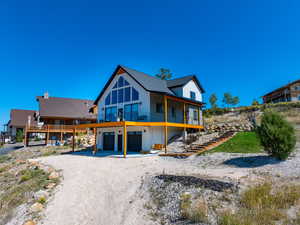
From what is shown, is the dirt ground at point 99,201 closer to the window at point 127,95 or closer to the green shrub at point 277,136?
the green shrub at point 277,136

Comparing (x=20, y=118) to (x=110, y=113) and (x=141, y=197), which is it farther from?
(x=141, y=197)

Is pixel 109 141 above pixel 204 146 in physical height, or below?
above

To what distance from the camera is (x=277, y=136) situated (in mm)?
10250

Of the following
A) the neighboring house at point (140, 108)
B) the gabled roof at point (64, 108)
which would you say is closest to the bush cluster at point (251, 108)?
the neighboring house at point (140, 108)

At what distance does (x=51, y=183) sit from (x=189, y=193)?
6900 millimetres

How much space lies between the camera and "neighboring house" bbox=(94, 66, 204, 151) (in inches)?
734

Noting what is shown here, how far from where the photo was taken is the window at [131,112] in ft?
64.0

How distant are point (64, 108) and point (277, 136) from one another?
122 feet

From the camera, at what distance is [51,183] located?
9281mm

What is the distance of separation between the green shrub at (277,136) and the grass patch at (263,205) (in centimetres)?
470

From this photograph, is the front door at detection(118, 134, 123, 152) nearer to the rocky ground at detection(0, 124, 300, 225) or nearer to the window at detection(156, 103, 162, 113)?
the window at detection(156, 103, 162, 113)

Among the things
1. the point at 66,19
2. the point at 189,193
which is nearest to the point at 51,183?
the point at 189,193

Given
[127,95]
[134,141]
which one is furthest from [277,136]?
[127,95]

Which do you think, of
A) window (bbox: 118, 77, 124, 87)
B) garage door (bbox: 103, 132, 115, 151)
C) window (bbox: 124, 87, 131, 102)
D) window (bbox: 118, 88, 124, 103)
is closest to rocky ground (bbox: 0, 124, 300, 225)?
garage door (bbox: 103, 132, 115, 151)
